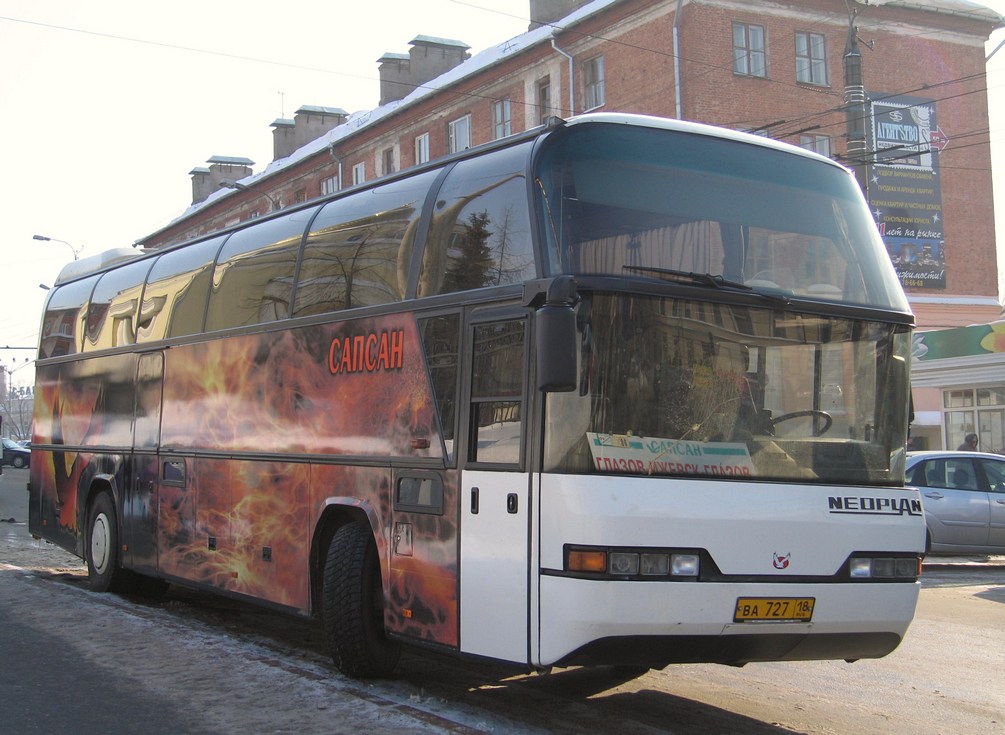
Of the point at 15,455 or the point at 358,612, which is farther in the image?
the point at 15,455

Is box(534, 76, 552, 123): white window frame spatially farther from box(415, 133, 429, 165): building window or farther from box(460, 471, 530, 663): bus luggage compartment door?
box(460, 471, 530, 663): bus luggage compartment door

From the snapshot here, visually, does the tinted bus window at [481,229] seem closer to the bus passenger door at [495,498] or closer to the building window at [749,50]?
the bus passenger door at [495,498]

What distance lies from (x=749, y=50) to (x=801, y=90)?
2.10 meters

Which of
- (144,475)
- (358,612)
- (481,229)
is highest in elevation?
(481,229)

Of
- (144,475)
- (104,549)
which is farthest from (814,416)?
(104,549)

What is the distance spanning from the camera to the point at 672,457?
619 cm

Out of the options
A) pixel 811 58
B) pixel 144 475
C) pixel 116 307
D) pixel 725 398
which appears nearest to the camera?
pixel 725 398

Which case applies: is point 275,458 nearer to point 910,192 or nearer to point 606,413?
point 606,413

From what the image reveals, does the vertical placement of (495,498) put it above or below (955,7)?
below

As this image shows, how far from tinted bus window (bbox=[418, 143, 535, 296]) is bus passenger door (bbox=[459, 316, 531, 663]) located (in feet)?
1.08

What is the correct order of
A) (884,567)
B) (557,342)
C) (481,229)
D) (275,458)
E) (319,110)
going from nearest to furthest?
(557,342) → (884,567) → (481,229) → (275,458) → (319,110)

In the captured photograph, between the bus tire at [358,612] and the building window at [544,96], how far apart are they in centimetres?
2926

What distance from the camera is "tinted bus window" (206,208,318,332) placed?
30.9ft

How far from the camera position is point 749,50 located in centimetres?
3284
